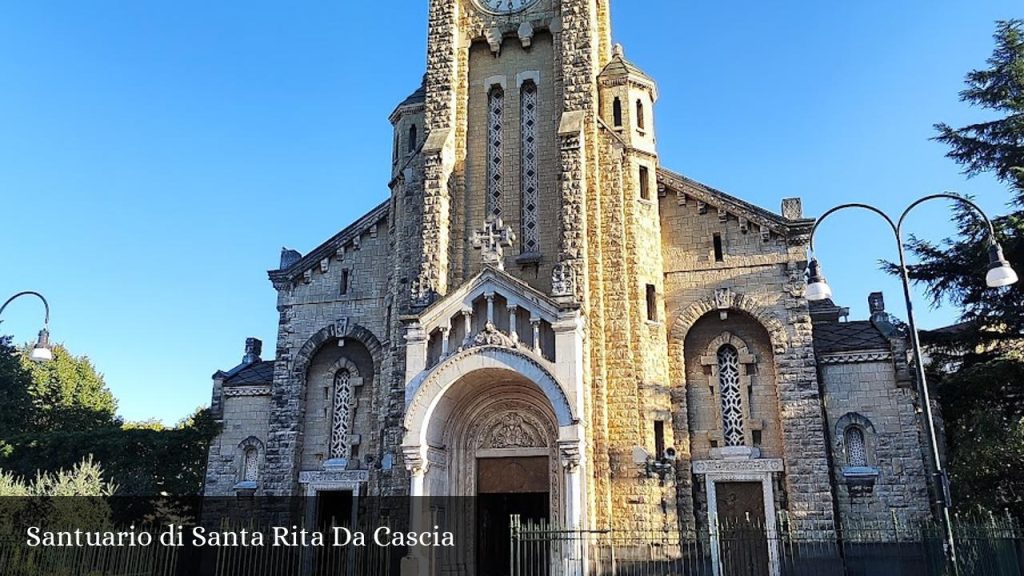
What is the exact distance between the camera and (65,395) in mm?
42438

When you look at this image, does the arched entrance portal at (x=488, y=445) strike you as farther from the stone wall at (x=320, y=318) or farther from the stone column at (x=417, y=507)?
the stone wall at (x=320, y=318)

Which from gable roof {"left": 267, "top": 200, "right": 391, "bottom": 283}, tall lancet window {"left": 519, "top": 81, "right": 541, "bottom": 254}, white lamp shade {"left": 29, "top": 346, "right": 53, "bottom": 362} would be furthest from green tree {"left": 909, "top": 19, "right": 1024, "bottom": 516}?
white lamp shade {"left": 29, "top": 346, "right": 53, "bottom": 362}

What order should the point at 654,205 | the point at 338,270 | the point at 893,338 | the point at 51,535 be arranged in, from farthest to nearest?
the point at 338,270, the point at 654,205, the point at 893,338, the point at 51,535

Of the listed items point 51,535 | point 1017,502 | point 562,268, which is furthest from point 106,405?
point 1017,502

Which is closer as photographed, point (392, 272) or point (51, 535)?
point (51, 535)

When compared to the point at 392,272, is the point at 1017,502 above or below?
below

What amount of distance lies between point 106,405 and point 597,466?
35724mm

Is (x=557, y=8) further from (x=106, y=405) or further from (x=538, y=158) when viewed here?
(x=106, y=405)

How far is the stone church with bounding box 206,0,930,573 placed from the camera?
2138 centimetres

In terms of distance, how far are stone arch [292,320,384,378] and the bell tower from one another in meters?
3.48

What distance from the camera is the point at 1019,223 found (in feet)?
80.3

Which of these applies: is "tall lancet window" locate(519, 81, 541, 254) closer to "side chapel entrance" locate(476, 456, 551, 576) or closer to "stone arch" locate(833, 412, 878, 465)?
"side chapel entrance" locate(476, 456, 551, 576)

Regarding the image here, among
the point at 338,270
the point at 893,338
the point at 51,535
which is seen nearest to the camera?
the point at 51,535

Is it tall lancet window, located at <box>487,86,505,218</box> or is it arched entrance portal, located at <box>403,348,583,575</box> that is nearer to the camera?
arched entrance portal, located at <box>403,348,583,575</box>
